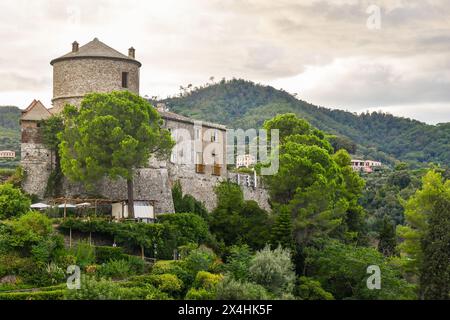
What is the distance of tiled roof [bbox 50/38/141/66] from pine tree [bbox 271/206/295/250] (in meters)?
15.9

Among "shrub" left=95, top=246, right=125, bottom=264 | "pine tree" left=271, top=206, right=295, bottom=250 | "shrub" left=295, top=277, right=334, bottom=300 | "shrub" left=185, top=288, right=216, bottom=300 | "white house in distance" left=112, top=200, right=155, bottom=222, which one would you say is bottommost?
"shrub" left=295, top=277, right=334, bottom=300

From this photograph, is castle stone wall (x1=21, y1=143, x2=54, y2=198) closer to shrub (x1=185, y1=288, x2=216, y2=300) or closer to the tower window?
the tower window

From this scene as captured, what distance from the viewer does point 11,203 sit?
48.9m

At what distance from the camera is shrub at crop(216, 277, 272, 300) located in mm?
39125

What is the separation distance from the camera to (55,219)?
1955 inches

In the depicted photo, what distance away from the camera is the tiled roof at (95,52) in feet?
195

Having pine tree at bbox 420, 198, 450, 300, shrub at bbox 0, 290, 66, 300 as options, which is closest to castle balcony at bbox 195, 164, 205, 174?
pine tree at bbox 420, 198, 450, 300

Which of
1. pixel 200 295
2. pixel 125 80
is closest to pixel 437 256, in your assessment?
pixel 200 295

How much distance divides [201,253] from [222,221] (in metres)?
8.93

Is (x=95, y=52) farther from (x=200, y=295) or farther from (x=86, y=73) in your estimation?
(x=200, y=295)

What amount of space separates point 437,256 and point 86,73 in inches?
1038

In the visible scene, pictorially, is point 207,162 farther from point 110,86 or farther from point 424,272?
point 424,272
